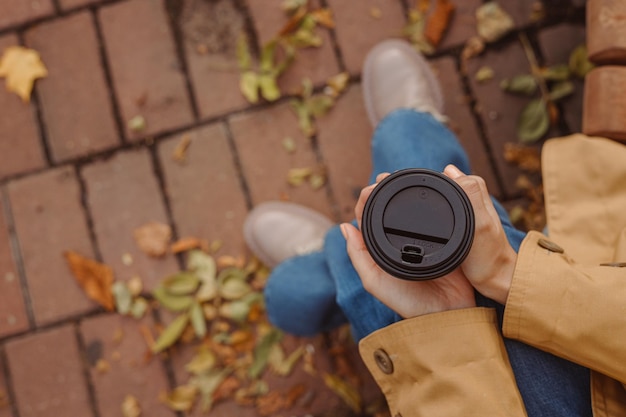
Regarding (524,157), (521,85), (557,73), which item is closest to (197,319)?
(524,157)

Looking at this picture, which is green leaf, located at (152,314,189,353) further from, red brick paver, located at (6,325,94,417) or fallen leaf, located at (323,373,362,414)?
fallen leaf, located at (323,373,362,414)

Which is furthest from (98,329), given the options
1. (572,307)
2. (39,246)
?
(572,307)

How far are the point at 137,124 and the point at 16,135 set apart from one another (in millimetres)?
379

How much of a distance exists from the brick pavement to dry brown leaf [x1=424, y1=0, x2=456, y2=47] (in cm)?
3

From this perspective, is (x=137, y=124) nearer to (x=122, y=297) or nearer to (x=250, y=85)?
(x=250, y=85)

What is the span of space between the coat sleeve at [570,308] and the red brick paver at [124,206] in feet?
3.50

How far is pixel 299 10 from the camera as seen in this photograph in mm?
1874

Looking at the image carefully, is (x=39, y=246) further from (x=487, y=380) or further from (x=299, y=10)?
(x=487, y=380)

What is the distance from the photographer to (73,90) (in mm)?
1890

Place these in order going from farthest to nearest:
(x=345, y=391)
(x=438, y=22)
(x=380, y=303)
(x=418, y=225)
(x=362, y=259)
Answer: (x=438, y=22) < (x=345, y=391) < (x=380, y=303) < (x=362, y=259) < (x=418, y=225)

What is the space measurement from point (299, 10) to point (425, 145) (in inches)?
26.2

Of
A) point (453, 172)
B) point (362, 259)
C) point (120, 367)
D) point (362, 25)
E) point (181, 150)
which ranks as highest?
point (362, 25)

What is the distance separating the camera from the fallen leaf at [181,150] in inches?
72.9

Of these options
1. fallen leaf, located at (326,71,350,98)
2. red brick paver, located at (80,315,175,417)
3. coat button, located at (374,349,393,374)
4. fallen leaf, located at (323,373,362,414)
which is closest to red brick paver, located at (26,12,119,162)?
red brick paver, located at (80,315,175,417)
